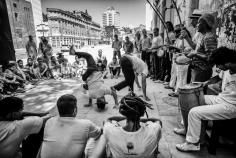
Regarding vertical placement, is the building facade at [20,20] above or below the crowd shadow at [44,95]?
above

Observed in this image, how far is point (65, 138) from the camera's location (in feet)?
5.75

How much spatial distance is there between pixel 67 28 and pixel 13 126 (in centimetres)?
8158

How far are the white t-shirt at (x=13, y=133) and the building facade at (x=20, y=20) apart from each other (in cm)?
4555

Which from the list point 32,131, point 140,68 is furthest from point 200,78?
point 32,131

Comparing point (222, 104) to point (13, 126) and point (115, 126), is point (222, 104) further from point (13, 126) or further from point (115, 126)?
point (13, 126)

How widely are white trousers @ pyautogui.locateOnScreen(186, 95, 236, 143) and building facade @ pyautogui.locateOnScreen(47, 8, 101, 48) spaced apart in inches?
2581

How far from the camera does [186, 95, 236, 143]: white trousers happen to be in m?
2.25

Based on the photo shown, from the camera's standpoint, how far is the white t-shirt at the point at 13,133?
1795 millimetres

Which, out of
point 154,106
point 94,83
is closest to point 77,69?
point 94,83

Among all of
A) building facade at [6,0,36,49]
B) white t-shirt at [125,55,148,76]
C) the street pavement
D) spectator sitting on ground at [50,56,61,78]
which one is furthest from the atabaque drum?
building facade at [6,0,36,49]

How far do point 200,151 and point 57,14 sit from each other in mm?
76147

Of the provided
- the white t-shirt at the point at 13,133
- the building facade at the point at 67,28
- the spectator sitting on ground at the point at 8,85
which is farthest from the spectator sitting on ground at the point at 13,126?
the building facade at the point at 67,28

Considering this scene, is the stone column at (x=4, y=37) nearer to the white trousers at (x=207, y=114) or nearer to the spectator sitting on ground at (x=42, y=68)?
the spectator sitting on ground at (x=42, y=68)

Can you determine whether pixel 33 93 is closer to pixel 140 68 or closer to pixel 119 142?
pixel 140 68
